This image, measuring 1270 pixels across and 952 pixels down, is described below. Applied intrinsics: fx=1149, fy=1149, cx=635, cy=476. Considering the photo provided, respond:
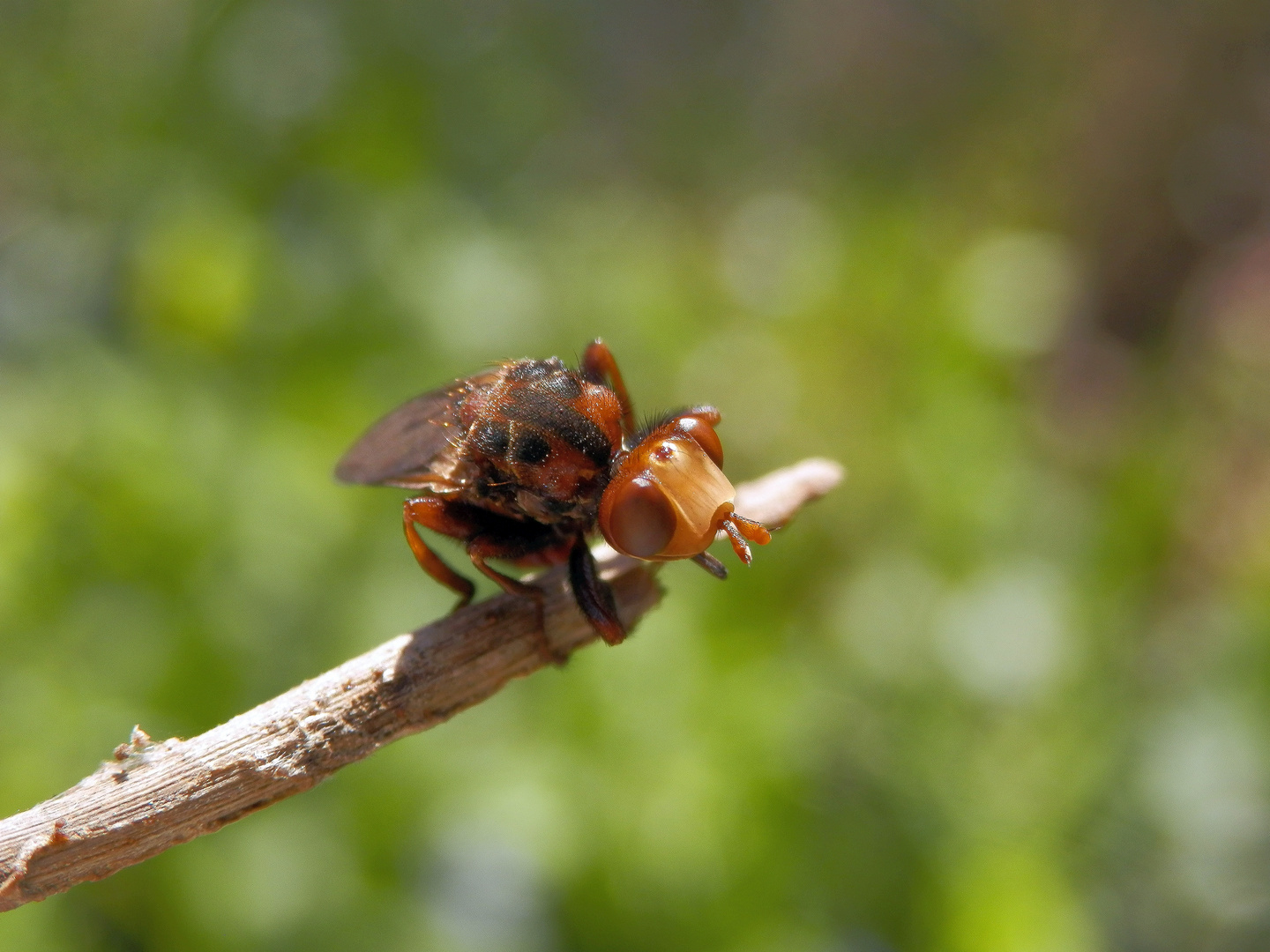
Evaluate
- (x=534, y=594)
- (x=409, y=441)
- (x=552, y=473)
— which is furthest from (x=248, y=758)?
(x=409, y=441)

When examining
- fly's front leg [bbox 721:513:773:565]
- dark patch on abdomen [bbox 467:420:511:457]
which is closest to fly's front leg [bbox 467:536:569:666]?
dark patch on abdomen [bbox 467:420:511:457]

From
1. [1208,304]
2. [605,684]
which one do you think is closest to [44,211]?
[605,684]

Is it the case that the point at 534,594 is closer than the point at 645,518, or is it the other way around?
the point at 645,518

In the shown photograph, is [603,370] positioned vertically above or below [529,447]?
above

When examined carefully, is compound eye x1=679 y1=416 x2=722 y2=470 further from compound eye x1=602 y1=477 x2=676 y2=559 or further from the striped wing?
the striped wing

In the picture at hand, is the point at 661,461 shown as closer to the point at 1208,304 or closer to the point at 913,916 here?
the point at 913,916

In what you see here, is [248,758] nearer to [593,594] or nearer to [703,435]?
[593,594]
